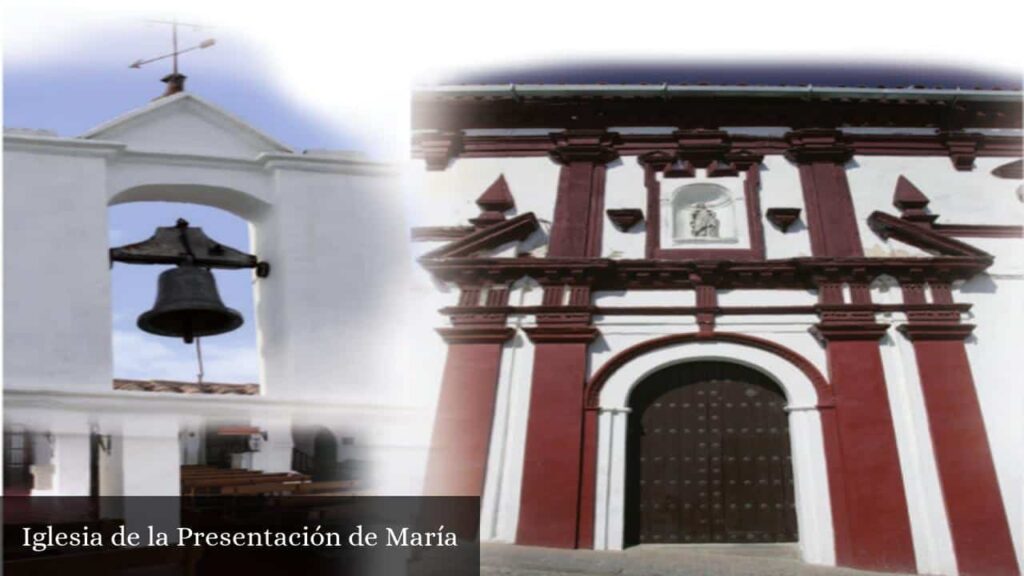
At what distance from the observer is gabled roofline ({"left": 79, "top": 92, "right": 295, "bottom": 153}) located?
113 inches

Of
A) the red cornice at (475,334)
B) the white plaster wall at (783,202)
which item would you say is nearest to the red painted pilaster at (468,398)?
the red cornice at (475,334)

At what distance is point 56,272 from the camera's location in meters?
2.72

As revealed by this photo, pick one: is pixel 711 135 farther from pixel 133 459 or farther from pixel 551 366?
pixel 133 459

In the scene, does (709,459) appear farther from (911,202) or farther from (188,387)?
(188,387)

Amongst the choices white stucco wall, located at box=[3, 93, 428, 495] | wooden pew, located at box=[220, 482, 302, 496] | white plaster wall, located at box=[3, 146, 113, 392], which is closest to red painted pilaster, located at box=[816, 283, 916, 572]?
white stucco wall, located at box=[3, 93, 428, 495]

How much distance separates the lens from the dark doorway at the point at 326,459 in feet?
9.09

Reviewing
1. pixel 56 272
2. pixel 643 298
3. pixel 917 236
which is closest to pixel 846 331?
pixel 917 236

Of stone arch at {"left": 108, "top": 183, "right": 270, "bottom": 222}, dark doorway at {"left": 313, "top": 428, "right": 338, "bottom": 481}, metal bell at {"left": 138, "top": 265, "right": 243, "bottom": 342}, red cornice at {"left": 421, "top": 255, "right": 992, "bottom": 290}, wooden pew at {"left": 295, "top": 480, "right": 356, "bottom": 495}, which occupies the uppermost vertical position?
red cornice at {"left": 421, "top": 255, "right": 992, "bottom": 290}

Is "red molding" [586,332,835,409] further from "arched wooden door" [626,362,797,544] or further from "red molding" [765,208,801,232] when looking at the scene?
"red molding" [765,208,801,232]

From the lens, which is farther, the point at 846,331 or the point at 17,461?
the point at 846,331

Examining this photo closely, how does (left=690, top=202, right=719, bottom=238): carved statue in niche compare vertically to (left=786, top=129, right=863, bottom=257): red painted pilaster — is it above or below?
below

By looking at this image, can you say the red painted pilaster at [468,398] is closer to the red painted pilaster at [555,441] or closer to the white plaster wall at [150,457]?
the red painted pilaster at [555,441]

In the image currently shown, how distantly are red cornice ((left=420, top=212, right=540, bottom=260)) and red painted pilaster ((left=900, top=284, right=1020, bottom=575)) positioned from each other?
1136 millimetres

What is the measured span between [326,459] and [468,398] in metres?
0.68
